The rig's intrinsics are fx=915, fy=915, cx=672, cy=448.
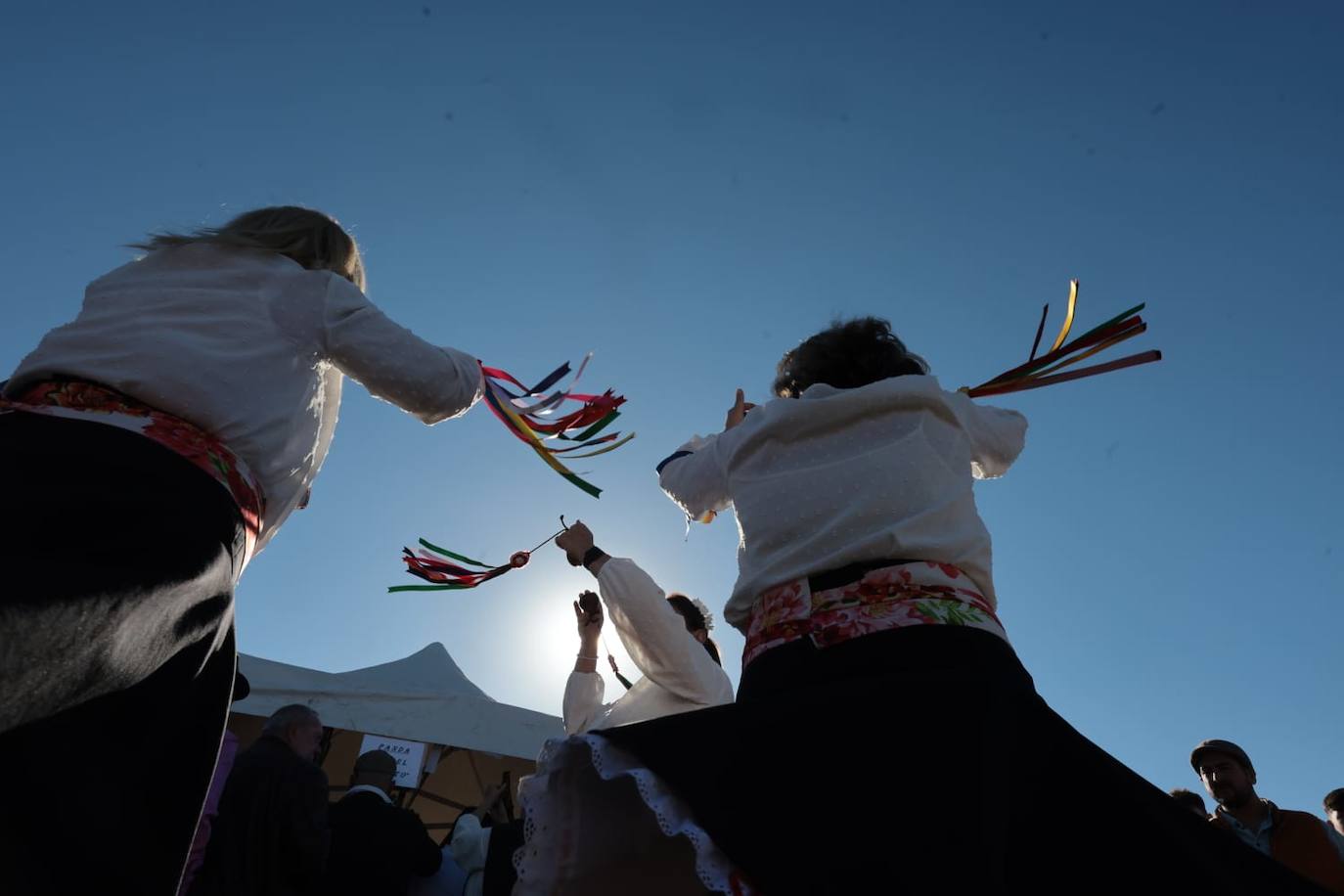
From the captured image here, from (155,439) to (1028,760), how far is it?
132 centimetres

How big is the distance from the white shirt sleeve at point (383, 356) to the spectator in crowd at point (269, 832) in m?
2.07

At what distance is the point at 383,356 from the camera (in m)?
1.71

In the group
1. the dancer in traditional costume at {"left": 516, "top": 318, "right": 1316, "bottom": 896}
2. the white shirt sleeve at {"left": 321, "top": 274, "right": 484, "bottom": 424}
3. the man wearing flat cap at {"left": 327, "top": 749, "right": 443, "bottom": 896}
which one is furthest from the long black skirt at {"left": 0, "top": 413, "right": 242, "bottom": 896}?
the man wearing flat cap at {"left": 327, "top": 749, "right": 443, "bottom": 896}

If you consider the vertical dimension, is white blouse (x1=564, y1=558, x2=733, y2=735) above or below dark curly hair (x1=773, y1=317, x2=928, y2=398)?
below

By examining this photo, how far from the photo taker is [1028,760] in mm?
1137

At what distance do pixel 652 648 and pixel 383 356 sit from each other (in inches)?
49.0

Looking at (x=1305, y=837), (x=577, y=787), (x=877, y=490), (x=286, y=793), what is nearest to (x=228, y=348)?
(x=577, y=787)

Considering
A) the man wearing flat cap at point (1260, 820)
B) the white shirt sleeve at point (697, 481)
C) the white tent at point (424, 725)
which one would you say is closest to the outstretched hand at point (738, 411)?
the white shirt sleeve at point (697, 481)

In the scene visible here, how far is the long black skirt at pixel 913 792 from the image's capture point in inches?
42.1

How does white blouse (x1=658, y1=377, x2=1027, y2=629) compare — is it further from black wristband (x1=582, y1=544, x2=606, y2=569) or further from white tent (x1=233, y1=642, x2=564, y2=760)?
white tent (x1=233, y1=642, x2=564, y2=760)

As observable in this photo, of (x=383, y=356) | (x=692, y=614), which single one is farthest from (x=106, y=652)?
(x=692, y=614)

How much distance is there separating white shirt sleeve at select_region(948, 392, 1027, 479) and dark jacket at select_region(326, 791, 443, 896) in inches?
106

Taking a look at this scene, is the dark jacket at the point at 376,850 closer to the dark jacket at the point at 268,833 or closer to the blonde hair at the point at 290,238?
the dark jacket at the point at 268,833

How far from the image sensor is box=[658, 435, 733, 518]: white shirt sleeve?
1.83 metres
